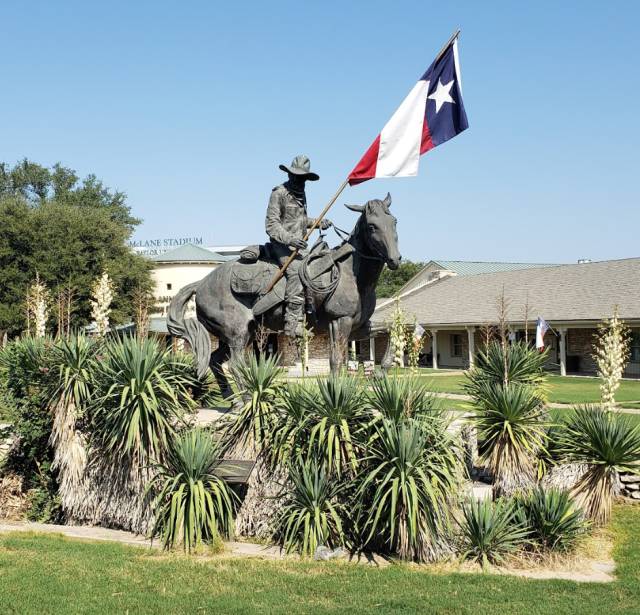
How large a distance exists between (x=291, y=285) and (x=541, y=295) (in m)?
28.7

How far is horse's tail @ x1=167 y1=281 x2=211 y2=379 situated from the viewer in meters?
10.6

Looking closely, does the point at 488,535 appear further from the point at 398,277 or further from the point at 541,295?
the point at 398,277

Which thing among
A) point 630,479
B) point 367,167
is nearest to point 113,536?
point 367,167

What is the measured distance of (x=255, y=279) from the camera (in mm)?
11133

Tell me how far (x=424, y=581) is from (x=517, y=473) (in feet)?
10.4

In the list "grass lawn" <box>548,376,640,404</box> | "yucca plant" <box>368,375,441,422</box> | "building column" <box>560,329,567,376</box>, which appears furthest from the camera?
"building column" <box>560,329,567,376</box>

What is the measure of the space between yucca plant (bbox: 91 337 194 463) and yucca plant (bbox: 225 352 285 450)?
79 cm

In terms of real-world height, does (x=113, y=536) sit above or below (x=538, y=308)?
below

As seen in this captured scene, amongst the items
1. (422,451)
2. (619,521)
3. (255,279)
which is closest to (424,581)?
(422,451)

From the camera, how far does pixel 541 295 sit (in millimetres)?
37062

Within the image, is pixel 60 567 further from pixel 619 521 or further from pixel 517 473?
pixel 619 521

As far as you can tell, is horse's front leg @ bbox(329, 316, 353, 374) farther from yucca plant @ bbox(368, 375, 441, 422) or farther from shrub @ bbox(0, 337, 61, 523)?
shrub @ bbox(0, 337, 61, 523)

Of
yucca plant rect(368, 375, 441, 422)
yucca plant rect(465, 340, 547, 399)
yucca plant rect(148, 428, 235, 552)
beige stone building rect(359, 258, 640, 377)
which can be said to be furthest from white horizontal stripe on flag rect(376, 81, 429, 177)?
beige stone building rect(359, 258, 640, 377)

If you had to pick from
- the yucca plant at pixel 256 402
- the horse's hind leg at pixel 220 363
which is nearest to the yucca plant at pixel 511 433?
the yucca plant at pixel 256 402
